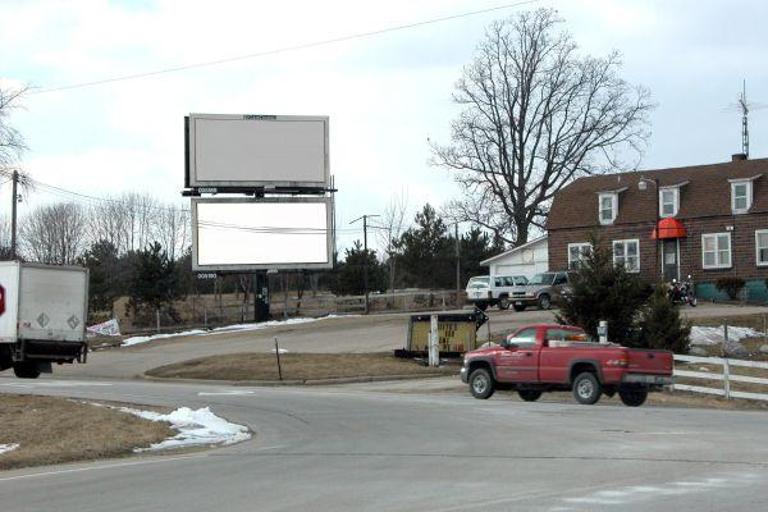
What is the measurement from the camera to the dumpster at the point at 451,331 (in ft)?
117

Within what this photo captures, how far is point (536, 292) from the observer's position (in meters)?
52.8

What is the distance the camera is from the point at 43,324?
27203mm

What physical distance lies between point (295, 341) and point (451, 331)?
11960 mm

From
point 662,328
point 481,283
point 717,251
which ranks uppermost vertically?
point 717,251

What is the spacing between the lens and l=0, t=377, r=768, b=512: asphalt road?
9.59 m

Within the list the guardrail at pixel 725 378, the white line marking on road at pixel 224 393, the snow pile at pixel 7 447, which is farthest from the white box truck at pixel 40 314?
the guardrail at pixel 725 378

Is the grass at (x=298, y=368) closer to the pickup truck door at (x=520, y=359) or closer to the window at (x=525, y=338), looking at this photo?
the pickup truck door at (x=520, y=359)

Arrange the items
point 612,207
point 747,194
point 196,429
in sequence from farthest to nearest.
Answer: point 612,207
point 747,194
point 196,429

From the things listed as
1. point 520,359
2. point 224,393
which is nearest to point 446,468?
point 520,359

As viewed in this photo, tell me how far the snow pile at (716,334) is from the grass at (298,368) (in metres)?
9.95

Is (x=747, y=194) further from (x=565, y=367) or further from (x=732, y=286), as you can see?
(x=565, y=367)

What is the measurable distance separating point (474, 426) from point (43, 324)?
48.8 feet

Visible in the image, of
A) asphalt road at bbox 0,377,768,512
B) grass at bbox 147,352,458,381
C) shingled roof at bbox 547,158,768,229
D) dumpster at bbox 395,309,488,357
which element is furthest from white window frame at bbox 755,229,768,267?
asphalt road at bbox 0,377,768,512

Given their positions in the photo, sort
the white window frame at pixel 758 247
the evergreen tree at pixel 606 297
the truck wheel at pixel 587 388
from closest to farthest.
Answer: the truck wheel at pixel 587 388 → the evergreen tree at pixel 606 297 → the white window frame at pixel 758 247
